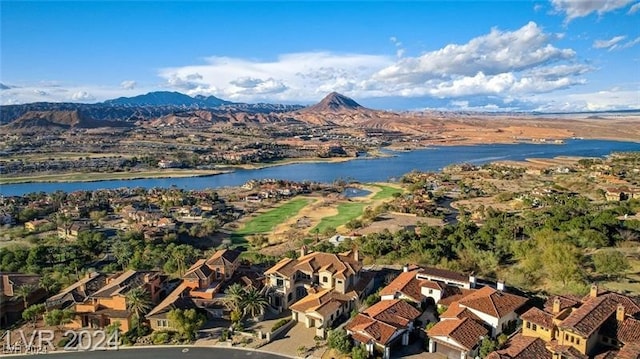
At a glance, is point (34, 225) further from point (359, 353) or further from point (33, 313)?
point (359, 353)

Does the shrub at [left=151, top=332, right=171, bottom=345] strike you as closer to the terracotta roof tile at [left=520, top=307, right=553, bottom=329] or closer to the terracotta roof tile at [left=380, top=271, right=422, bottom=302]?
the terracotta roof tile at [left=380, top=271, right=422, bottom=302]

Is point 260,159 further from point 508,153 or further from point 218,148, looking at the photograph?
point 508,153

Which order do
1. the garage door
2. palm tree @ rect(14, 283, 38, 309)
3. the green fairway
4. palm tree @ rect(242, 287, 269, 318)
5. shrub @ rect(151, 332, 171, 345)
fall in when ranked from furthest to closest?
1. the green fairway
2. palm tree @ rect(14, 283, 38, 309)
3. palm tree @ rect(242, 287, 269, 318)
4. shrub @ rect(151, 332, 171, 345)
5. the garage door

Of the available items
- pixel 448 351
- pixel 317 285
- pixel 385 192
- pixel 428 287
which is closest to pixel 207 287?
pixel 317 285

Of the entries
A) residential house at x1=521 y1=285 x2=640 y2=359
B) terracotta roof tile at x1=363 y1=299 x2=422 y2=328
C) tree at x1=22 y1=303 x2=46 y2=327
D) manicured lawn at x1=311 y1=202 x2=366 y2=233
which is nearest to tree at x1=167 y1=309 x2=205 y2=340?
tree at x1=22 y1=303 x2=46 y2=327

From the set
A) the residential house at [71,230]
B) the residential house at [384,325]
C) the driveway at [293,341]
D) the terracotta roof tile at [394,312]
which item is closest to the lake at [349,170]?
the residential house at [71,230]
